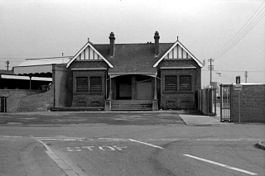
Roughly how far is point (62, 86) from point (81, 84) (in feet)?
6.85

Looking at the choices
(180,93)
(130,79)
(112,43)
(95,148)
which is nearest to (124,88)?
(130,79)

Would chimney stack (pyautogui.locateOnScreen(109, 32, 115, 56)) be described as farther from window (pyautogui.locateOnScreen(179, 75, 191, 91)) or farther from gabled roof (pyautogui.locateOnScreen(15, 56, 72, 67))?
gabled roof (pyautogui.locateOnScreen(15, 56, 72, 67))

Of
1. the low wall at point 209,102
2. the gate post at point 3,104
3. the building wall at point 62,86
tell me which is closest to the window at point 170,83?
the low wall at point 209,102

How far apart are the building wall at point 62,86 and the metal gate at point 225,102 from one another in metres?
22.8

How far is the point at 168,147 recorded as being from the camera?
15.8 metres

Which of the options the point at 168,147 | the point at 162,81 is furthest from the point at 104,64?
the point at 168,147

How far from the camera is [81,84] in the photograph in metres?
50.3

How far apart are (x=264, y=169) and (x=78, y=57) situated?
41.3 meters

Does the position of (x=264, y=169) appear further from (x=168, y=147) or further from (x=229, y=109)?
(x=229, y=109)

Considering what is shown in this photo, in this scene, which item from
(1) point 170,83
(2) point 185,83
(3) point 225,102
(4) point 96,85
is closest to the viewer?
(3) point 225,102

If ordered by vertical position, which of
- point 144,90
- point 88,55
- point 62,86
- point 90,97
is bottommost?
point 90,97

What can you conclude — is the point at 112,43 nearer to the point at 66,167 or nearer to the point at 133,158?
the point at 133,158

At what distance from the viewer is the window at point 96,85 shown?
5006cm

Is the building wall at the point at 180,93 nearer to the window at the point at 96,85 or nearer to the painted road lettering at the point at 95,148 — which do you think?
the window at the point at 96,85
